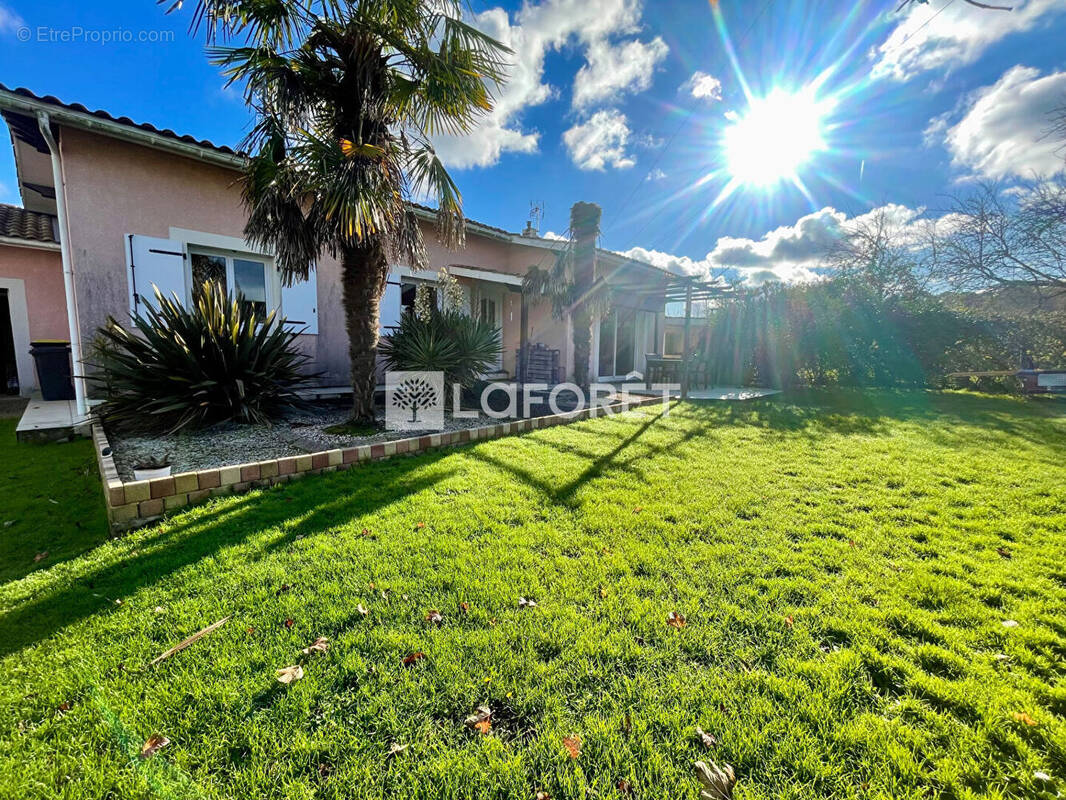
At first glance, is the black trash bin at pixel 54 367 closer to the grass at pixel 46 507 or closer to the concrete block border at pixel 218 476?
the grass at pixel 46 507

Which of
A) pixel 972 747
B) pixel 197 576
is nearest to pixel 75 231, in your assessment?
pixel 197 576

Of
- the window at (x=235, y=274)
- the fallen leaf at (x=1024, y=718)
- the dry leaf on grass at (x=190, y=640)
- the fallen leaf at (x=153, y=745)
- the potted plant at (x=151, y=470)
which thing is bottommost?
the fallen leaf at (x=153, y=745)

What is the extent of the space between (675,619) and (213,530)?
325 centimetres

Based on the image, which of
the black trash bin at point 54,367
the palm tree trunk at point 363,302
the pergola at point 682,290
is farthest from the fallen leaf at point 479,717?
the black trash bin at point 54,367

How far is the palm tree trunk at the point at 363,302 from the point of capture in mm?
5332

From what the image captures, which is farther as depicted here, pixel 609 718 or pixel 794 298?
pixel 794 298

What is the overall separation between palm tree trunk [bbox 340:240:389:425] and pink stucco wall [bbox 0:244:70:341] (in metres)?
9.44

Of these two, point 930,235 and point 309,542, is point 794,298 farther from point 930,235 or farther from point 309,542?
point 309,542

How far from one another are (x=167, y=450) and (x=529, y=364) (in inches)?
326

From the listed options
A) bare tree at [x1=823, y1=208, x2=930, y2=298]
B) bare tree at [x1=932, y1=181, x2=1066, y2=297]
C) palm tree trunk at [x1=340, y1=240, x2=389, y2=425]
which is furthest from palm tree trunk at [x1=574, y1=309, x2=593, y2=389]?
bare tree at [x1=932, y1=181, x2=1066, y2=297]

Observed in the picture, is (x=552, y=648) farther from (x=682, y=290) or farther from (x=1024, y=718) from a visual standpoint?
(x=682, y=290)

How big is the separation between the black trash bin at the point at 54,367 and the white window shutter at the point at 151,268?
307 cm

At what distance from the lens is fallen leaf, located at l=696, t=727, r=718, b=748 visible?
1.43m

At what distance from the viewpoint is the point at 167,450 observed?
4.50 metres
